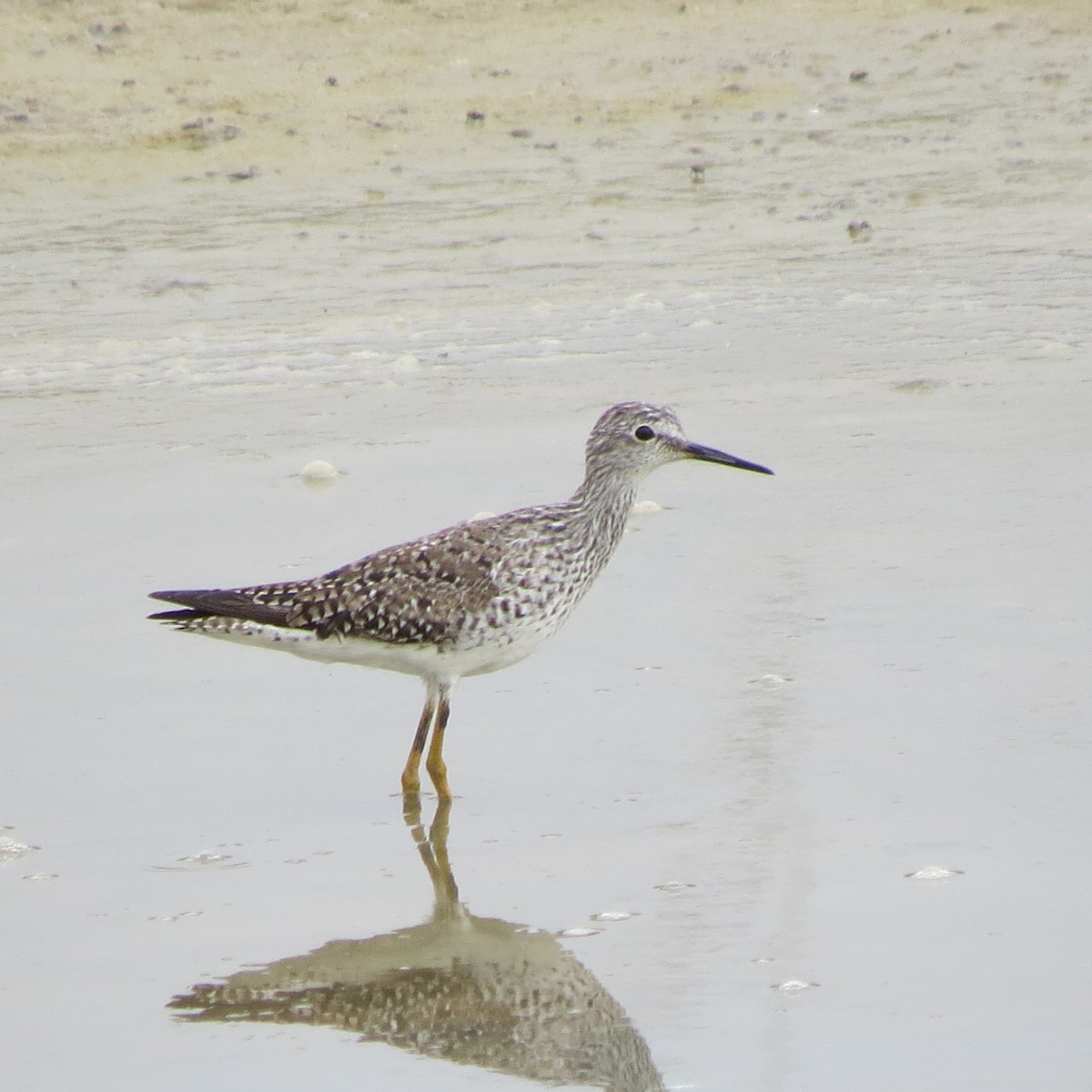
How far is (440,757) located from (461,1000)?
4.69 feet

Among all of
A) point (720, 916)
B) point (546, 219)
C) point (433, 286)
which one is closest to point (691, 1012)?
point (720, 916)

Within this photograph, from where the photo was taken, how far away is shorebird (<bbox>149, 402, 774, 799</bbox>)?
23.1ft

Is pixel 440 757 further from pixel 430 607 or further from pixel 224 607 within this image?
pixel 224 607

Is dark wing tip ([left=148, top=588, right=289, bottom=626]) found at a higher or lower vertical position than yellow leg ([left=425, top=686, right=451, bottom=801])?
higher

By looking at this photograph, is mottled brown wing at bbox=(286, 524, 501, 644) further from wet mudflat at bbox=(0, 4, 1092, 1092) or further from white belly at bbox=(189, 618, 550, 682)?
wet mudflat at bbox=(0, 4, 1092, 1092)

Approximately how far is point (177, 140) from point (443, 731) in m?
10.5

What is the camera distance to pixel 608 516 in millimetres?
7520

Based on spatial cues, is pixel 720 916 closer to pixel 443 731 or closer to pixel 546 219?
pixel 443 731

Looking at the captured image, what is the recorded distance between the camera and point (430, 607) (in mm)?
7047

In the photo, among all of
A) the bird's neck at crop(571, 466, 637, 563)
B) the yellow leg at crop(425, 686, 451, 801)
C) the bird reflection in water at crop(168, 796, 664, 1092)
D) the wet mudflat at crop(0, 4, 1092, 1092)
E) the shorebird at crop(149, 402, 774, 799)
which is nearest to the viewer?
the bird reflection in water at crop(168, 796, 664, 1092)

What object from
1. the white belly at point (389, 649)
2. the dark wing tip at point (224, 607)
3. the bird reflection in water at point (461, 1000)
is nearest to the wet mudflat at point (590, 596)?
the bird reflection in water at point (461, 1000)

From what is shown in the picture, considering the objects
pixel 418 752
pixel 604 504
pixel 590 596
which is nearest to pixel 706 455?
pixel 604 504

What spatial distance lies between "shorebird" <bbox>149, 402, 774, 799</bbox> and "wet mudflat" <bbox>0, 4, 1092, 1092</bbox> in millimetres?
293

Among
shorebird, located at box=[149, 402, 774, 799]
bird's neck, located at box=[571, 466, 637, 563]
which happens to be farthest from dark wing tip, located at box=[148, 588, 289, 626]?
bird's neck, located at box=[571, 466, 637, 563]
